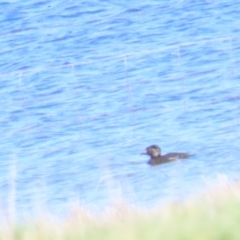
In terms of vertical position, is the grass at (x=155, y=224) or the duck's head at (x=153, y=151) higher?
the grass at (x=155, y=224)

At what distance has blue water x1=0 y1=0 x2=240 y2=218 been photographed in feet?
35.3

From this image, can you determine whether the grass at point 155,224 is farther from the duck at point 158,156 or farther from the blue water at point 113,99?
the duck at point 158,156

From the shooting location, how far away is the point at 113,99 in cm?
1439

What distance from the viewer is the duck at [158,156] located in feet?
37.6

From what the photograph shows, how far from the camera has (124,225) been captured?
503 cm

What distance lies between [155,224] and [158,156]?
6668 millimetres

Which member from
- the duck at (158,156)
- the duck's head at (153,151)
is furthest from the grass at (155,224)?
the duck's head at (153,151)

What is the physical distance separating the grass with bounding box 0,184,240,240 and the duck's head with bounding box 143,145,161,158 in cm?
590

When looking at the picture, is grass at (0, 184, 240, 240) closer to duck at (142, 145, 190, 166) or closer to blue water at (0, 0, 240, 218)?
blue water at (0, 0, 240, 218)

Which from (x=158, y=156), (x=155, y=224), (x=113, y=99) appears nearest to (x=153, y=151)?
(x=158, y=156)

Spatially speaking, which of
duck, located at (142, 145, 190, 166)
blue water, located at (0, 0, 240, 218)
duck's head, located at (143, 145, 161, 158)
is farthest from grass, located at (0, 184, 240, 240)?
duck's head, located at (143, 145, 161, 158)

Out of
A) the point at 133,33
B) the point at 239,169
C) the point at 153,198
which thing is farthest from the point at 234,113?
the point at 133,33

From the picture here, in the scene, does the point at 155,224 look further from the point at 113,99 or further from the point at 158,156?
the point at 113,99

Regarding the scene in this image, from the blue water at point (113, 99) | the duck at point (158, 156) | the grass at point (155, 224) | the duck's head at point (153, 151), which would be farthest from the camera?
the duck's head at point (153, 151)
